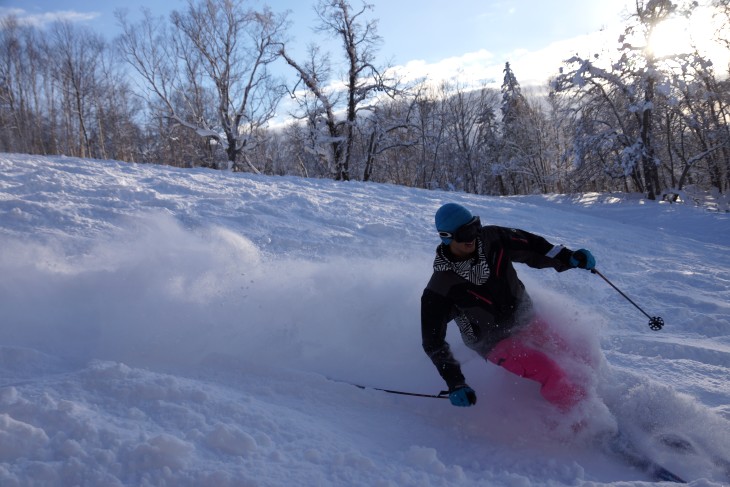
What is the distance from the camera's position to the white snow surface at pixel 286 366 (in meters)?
2.33

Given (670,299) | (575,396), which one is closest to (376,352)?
(575,396)

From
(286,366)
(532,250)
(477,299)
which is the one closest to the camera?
(477,299)

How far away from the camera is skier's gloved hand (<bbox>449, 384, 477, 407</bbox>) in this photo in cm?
284

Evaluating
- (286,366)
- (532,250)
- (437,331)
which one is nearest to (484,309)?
(437,331)

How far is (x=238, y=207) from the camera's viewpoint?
8.91 metres

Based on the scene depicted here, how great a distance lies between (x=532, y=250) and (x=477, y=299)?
62cm

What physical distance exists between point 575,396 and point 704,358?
192 centimetres

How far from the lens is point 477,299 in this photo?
3.21 metres

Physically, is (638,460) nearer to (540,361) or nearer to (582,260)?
(540,361)

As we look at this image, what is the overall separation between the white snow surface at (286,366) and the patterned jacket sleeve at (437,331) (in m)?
0.43

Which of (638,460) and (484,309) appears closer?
(638,460)

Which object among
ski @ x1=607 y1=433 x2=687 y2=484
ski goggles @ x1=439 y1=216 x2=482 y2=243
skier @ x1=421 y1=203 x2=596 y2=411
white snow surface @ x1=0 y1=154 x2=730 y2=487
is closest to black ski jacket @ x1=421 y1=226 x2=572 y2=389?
skier @ x1=421 y1=203 x2=596 y2=411

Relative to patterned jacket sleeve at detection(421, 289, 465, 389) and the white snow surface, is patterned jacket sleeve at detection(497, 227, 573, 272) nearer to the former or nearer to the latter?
the white snow surface

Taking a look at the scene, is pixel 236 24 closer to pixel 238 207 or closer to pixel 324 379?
pixel 238 207
